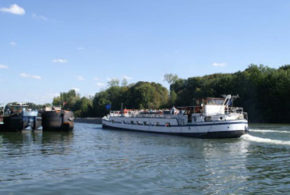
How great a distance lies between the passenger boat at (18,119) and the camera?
5581 centimetres

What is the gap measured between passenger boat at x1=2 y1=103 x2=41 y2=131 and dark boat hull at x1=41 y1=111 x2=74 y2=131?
13.2 feet

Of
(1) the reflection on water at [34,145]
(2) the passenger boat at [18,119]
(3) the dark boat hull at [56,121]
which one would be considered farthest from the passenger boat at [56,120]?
(1) the reflection on water at [34,145]

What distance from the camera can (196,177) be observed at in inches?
739

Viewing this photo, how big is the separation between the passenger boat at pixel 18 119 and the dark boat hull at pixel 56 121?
13.2 ft

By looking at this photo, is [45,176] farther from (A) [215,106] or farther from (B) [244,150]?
(A) [215,106]

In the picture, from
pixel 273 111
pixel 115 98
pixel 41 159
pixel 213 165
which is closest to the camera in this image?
pixel 213 165

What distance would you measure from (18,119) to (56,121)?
6.61 meters

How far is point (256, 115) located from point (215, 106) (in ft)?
174

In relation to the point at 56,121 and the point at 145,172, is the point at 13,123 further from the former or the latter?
the point at 145,172

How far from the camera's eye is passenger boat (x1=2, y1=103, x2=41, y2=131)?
55.8 meters

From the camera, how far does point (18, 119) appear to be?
5600 centimetres

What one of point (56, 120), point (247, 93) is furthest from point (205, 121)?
point (247, 93)

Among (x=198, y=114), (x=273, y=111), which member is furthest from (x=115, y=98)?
(x=198, y=114)

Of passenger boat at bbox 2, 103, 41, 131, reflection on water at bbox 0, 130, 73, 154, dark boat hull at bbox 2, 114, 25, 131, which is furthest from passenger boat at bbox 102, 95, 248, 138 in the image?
dark boat hull at bbox 2, 114, 25, 131
